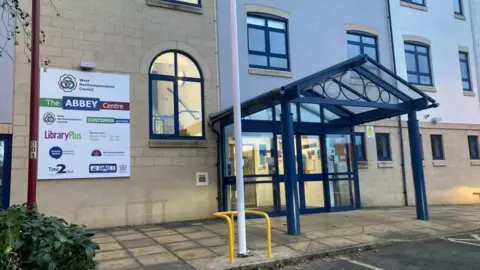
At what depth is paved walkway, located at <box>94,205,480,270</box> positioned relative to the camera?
6.50m

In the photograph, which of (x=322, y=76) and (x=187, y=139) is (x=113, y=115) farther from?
(x=322, y=76)

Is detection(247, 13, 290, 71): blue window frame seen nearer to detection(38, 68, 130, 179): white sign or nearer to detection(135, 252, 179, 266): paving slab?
Result: detection(38, 68, 130, 179): white sign

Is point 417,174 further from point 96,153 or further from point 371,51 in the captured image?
point 96,153

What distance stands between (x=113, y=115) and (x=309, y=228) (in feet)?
18.6

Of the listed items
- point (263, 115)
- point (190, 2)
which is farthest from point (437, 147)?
point (190, 2)

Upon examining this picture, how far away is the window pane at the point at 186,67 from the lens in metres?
11.1

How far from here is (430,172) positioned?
14812 mm

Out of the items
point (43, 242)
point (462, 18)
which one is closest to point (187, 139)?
point (43, 242)

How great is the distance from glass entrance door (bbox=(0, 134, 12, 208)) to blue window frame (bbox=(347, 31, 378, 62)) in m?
10.9

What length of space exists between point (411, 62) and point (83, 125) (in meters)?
12.3

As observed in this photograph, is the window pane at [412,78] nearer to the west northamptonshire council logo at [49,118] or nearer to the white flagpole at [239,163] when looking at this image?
the white flagpole at [239,163]

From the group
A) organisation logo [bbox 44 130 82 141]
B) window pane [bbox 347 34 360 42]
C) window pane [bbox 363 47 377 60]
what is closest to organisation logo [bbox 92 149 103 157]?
organisation logo [bbox 44 130 82 141]

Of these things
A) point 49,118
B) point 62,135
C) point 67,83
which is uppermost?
point 67,83

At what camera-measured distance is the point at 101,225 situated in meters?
9.56
